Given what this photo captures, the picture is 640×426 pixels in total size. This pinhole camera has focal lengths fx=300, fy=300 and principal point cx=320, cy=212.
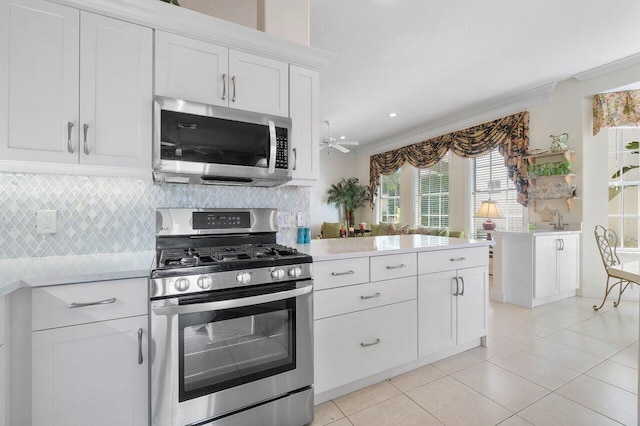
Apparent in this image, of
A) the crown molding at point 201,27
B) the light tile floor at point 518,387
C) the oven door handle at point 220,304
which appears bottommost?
the light tile floor at point 518,387

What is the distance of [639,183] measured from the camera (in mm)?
3951

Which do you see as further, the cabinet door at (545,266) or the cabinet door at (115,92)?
the cabinet door at (545,266)

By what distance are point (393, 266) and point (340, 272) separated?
43cm

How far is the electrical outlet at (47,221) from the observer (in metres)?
1.63

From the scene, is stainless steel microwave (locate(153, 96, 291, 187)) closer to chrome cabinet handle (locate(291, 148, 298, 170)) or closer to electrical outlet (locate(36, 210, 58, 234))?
chrome cabinet handle (locate(291, 148, 298, 170))

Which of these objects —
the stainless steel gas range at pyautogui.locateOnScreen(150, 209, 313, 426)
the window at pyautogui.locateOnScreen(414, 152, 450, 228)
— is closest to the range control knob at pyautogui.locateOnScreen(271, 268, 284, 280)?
the stainless steel gas range at pyautogui.locateOnScreen(150, 209, 313, 426)

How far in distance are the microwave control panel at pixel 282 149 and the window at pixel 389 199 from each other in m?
6.12

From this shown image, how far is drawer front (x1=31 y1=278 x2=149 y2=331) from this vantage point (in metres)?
1.18

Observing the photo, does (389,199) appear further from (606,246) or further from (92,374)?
(92,374)

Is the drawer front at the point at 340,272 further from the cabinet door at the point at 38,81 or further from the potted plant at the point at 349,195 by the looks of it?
the potted plant at the point at 349,195

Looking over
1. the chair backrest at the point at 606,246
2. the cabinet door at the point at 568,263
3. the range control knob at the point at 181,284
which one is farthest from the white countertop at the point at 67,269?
the cabinet door at the point at 568,263

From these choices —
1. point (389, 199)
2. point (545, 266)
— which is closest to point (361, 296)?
point (545, 266)

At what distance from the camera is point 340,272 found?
1.83 m

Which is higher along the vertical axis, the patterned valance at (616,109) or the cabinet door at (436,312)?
the patterned valance at (616,109)
